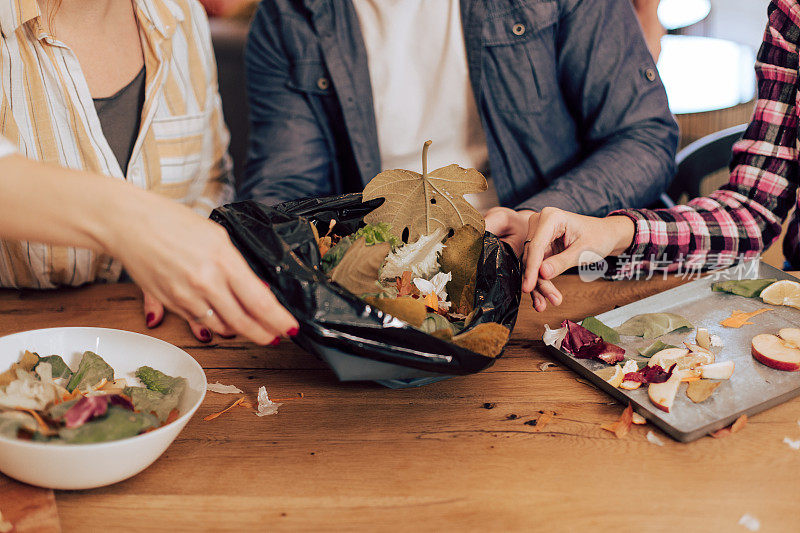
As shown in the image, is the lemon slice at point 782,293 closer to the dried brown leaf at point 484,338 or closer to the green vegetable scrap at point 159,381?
the dried brown leaf at point 484,338

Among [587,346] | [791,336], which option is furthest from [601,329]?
[791,336]

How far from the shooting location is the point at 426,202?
3.29 ft

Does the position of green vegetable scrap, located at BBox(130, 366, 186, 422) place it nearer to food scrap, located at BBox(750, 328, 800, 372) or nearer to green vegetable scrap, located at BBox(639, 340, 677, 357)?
green vegetable scrap, located at BBox(639, 340, 677, 357)

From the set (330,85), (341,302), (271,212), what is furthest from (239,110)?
(341,302)

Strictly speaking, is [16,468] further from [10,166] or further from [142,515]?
[10,166]

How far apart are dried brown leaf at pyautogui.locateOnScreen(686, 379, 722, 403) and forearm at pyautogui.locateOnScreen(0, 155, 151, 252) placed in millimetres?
709

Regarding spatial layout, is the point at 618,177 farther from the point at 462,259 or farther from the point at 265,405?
the point at 265,405

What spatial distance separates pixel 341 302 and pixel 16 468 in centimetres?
40

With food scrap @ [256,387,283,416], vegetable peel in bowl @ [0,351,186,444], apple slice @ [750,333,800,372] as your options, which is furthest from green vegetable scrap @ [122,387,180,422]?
apple slice @ [750,333,800,372]

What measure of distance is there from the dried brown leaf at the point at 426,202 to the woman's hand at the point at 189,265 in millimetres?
345

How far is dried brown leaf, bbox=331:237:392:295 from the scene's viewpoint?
0.83m

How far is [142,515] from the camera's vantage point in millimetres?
687

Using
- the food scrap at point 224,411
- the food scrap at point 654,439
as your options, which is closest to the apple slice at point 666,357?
the food scrap at point 654,439

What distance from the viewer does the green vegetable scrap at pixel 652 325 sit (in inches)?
38.5
